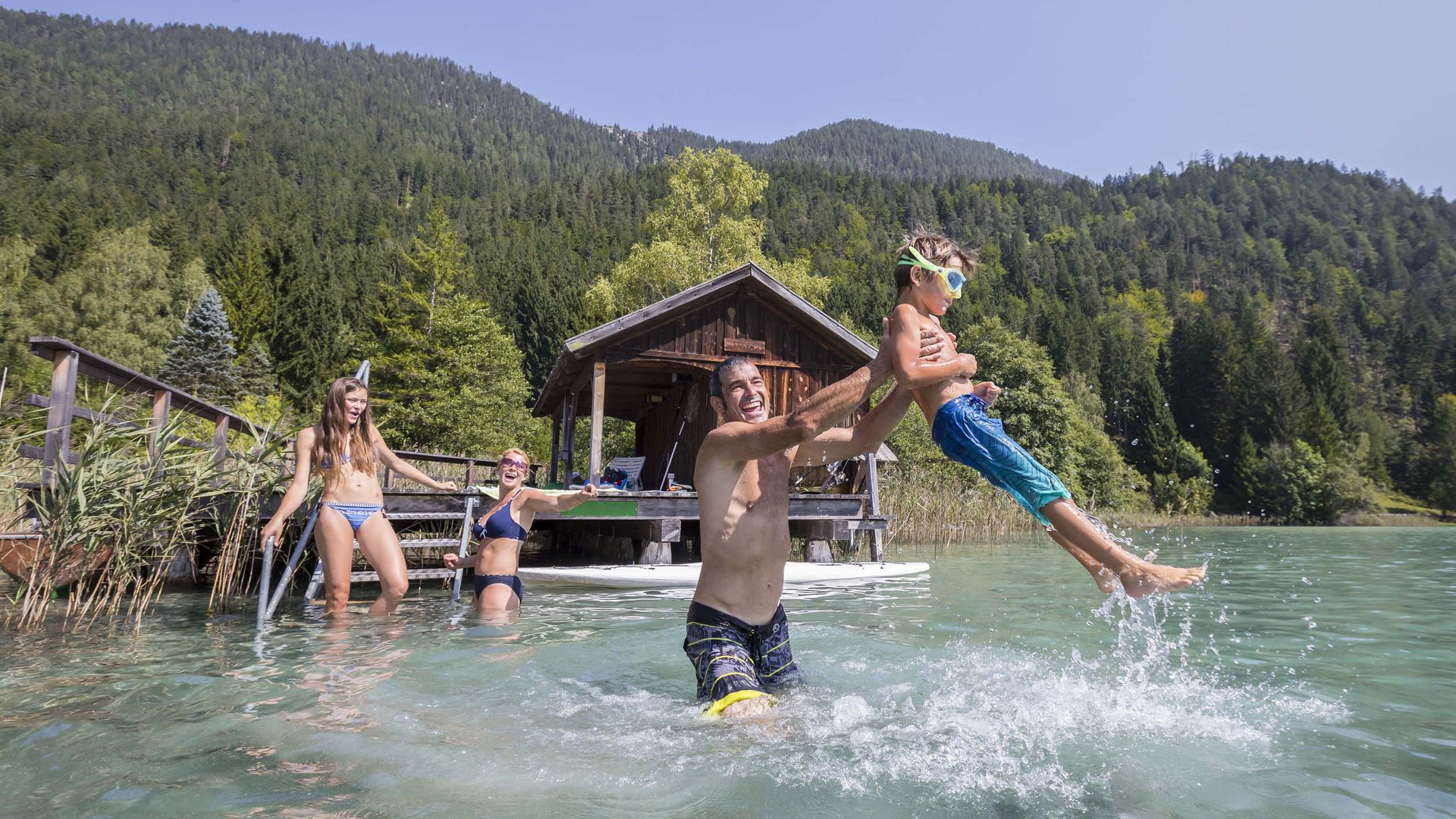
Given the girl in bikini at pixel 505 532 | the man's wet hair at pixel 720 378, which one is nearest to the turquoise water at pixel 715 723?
the girl in bikini at pixel 505 532

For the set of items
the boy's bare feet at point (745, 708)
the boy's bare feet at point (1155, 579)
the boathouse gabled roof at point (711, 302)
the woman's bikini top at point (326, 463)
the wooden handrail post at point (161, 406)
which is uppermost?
the boathouse gabled roof at point (711, 302)

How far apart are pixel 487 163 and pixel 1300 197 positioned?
121m

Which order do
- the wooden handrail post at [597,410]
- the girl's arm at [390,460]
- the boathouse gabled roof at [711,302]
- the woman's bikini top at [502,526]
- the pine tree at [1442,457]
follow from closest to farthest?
the woman's bikini top at [502,526] < the girl's arm at [390,460] < the wooden handrail post at [597,410] < the boathouse gabled roof at [711,302] < the pine tree at [1442,457]

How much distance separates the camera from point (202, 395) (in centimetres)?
3400

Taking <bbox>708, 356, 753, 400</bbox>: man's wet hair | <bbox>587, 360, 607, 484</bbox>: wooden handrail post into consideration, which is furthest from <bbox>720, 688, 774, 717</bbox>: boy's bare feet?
<bbox>587, 360, 607, 484</bbox>: wooden handrail post

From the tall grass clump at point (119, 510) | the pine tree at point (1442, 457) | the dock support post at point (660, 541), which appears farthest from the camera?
the pine tree at point (1442, 457)

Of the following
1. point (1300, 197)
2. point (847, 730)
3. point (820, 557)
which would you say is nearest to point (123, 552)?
point (847, 730)

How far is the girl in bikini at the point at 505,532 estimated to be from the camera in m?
6.67

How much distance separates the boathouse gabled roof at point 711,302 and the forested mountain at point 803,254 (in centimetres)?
303

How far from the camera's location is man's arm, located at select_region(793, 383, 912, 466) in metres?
3.94

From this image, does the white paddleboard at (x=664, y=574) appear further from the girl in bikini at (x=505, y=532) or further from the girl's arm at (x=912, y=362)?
the girl's arm at (x=912, y=362)

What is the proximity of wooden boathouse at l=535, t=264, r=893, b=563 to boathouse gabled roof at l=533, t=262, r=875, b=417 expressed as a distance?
3cm

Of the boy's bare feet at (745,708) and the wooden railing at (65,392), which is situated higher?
the wooden railing at (65,392)

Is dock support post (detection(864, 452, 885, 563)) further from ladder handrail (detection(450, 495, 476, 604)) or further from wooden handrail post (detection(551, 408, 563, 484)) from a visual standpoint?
wooden handrail post (detection(551, 408, 563, 484))
